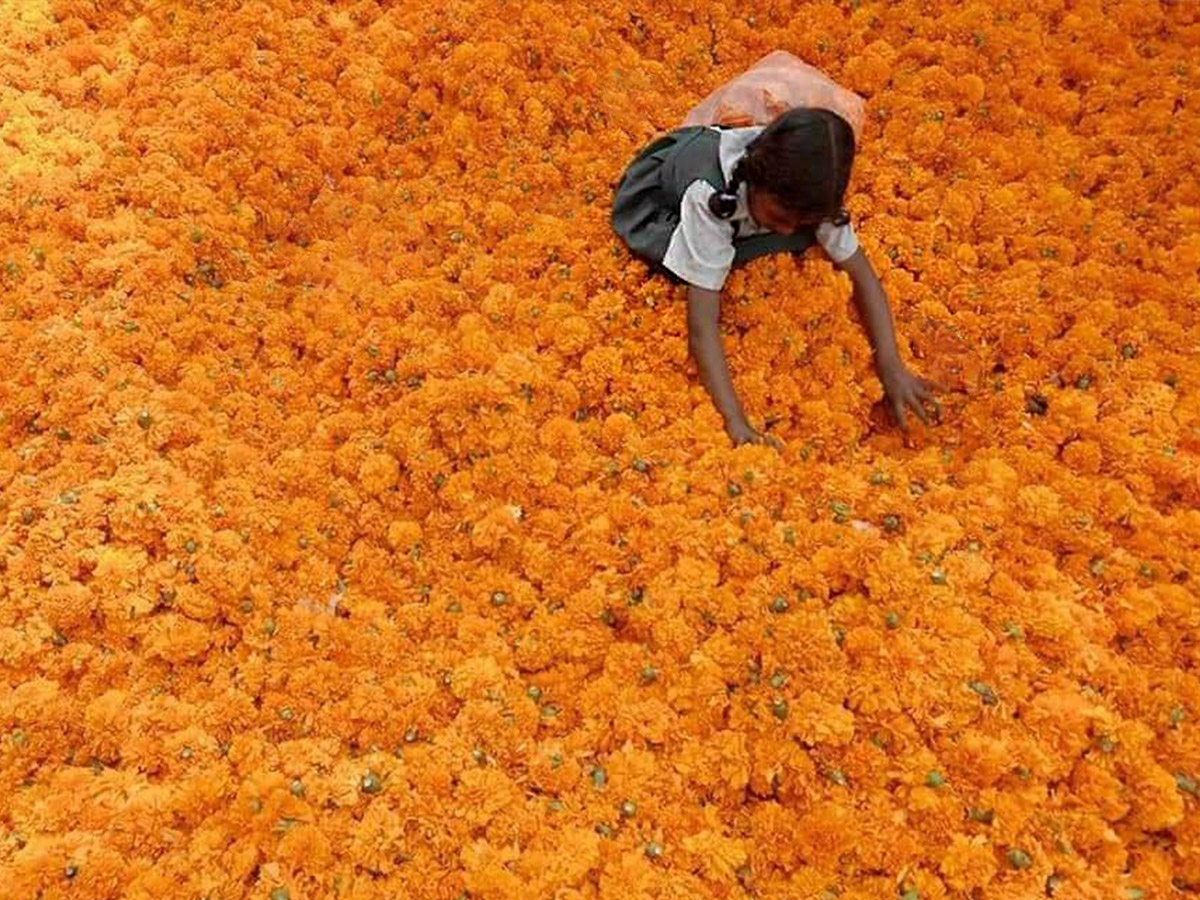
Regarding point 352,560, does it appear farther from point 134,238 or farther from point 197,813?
point 134,238

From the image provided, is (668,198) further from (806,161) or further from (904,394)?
(904,394)

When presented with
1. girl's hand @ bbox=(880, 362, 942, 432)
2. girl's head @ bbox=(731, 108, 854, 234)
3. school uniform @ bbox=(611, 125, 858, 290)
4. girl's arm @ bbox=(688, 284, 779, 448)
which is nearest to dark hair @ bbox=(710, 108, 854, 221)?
girl's head @ bbox=(731, 108, 854, 234)

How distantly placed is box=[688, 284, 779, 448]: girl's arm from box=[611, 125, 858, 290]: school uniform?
0.11 feet

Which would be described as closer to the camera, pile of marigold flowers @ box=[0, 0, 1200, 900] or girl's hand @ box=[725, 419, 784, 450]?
pile of marigold flowers @ box=[0, 0, 1200, 900]

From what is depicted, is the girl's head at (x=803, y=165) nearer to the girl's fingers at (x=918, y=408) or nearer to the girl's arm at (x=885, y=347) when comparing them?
the girl's arm at (x=885, y=347)

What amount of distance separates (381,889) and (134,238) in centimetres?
146

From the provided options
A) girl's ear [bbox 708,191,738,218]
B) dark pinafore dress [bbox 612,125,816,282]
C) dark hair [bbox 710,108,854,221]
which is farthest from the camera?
dark pinafore dress [bbox 612,125,816,282]

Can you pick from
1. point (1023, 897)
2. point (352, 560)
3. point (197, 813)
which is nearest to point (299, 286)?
point (352, 560)

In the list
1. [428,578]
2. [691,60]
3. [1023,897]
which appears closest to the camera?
[1023,897]

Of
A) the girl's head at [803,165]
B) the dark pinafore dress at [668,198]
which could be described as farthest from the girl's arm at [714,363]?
the girl's head at [803,165]

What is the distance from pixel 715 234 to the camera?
181 cm

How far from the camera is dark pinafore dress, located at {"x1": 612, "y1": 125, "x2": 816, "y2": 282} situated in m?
1.87

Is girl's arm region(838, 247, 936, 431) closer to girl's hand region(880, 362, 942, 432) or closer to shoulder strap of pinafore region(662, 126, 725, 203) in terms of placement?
girl's hand region(880, 362, 942, 432)

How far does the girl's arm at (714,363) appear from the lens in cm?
181
